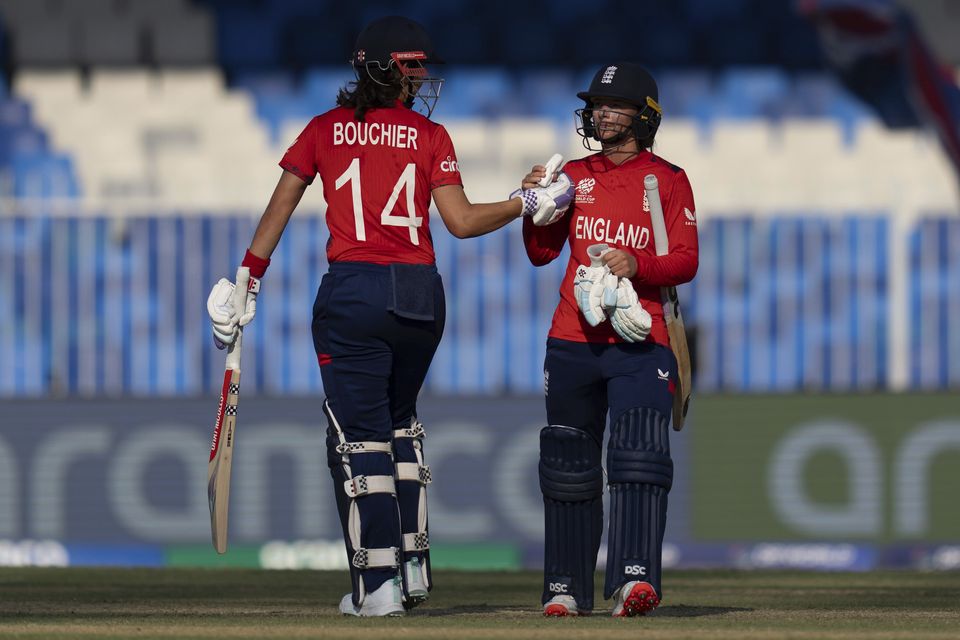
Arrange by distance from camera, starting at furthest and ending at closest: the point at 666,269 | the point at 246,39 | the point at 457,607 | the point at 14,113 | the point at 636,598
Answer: the point at 246,39, the point at 14,113, the point at 457,607, the point at 666,269, the point at 636,598

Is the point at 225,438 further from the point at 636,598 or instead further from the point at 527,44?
the point at 527,44

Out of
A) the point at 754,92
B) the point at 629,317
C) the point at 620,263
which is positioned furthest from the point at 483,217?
the point at 754,92

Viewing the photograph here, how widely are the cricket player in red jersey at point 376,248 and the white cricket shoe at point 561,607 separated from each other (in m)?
0.46

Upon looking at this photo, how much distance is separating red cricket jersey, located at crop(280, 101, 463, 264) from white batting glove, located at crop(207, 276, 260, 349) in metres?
0.33

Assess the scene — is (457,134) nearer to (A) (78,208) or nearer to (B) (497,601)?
(A) (78,208)

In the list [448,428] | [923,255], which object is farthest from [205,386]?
→ [923,255]

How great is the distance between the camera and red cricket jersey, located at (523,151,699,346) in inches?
248

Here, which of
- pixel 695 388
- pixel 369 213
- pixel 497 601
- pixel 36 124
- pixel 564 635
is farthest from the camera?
pixel 36 124

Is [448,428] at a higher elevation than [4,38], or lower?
lower

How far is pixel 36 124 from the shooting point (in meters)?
16.9

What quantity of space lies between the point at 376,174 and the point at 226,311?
672mm

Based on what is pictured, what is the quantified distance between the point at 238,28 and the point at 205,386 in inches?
151

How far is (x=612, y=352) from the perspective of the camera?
6.27 meters

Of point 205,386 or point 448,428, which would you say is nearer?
point 448,428
